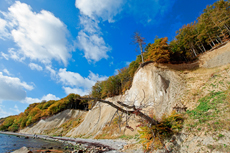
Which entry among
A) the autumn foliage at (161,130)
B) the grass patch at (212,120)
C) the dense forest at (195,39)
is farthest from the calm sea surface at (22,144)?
the grass patch at (212,120)

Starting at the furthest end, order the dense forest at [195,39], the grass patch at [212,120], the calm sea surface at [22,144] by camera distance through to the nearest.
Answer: the dense forest at [195,39] → the calm sea surface at [22,144] → the grass patch at [212,120]

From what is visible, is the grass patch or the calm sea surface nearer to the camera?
the grass patch

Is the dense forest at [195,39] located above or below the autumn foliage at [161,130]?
above

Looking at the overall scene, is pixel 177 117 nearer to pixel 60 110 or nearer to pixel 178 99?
pixel 178 99

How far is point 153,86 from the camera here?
17.8 meters

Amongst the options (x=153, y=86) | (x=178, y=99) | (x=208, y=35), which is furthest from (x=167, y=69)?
(x=208, y=35)

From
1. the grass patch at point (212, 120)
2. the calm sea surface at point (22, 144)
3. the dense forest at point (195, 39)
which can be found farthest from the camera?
the dense forest at point (195, 39)

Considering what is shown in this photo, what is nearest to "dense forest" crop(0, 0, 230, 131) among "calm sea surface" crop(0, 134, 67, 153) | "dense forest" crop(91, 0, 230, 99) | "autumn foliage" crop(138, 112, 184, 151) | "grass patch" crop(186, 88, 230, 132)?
"dense forest" crop(91, 0, 230, 99)

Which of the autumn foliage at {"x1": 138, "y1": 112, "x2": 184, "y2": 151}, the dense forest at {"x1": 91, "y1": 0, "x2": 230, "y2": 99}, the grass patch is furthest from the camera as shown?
the dense forest at {"x1": 91, "y1": 0, "x2": 230, "y2": 99}

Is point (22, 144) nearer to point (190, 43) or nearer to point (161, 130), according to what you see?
point (161, 130)

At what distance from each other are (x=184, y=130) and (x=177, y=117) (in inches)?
45.2

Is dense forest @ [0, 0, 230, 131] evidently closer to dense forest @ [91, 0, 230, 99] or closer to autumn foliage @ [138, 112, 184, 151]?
dense forest @ [91, 0, 230, 99]

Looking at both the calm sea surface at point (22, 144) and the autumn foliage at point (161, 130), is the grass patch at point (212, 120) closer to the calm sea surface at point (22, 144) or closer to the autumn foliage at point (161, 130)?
the autumn foliage at point (161, 130)

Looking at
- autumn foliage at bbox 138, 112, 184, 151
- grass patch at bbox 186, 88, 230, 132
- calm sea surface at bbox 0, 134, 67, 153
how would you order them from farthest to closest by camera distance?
1. calm sea surface at bbox 0, 134, 67, 153
2. autumn foliage at bbox 138, 112, 184, 151
3. grass patch at bbox 186, 88, 230, 132
